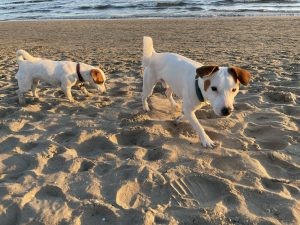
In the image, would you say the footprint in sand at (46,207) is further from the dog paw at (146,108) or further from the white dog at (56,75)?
the white dog at (56,75)

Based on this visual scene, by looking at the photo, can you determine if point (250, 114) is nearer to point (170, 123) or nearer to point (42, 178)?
point (170, 123)

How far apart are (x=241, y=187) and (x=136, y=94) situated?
329 centimetres

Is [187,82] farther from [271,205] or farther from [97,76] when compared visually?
[97,76]

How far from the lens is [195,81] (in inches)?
179

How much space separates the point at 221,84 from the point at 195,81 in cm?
57

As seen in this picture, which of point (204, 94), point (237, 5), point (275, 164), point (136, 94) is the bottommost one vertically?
point (237, 5)

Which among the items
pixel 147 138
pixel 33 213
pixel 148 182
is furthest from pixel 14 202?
pixel 147 138

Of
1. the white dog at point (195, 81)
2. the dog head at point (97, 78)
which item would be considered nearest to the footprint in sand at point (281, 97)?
the white dog at point (195, 81)

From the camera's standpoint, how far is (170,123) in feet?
17.3

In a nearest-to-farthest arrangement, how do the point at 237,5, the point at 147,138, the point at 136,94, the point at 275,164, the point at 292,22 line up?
the point at 275,164, the point at 147,138, the point at 136,94, the point at 292,22, the point at 237,5

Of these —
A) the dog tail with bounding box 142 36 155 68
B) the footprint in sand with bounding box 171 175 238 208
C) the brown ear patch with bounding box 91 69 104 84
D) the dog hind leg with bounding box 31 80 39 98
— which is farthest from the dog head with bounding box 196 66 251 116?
the dog hind leg with bounding box 31 80 39 98

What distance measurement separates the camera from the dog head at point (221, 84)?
402 cm

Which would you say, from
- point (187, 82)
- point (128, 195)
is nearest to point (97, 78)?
point (187, 82)

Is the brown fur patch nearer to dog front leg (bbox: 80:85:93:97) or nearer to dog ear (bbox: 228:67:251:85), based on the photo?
dog ear (bbox: 228:67:251:85)
